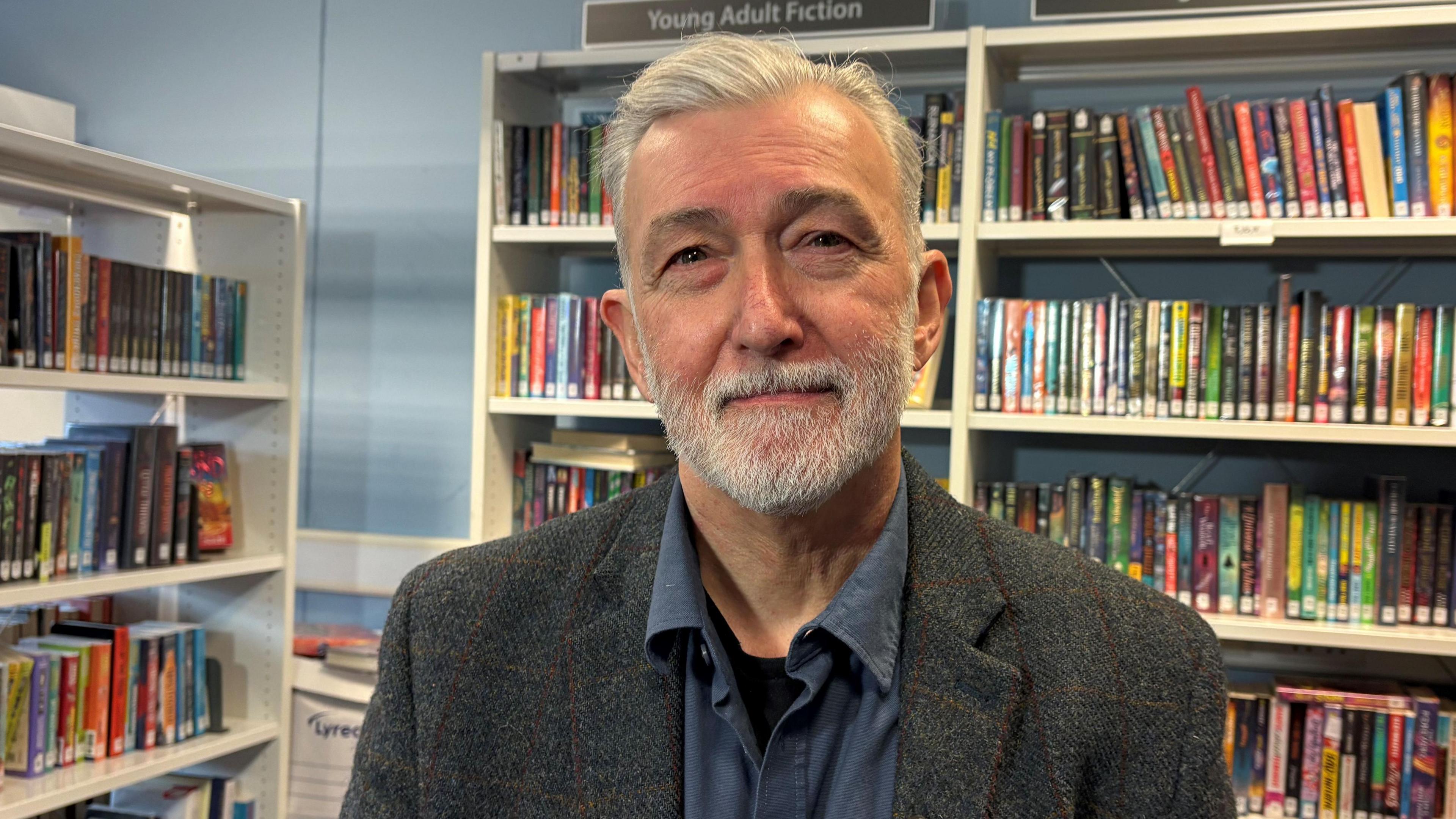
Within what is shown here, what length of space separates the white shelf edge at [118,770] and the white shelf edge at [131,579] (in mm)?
364

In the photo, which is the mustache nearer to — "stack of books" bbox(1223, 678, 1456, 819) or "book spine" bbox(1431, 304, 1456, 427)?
"stack of books" bbox(1223, 678, 1456, 819)

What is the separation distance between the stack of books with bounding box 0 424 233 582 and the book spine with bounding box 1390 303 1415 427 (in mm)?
2635

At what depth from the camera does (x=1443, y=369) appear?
2.16m

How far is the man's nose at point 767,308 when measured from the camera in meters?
1.00

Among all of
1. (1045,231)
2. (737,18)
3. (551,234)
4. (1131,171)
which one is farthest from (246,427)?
(1131,171)

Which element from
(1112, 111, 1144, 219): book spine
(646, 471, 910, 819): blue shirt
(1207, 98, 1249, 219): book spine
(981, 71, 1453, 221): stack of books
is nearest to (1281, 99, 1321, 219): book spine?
(981, 71, 1453, 221): stack of books

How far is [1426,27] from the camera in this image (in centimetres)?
220

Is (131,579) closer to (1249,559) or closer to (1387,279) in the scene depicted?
(1249,559)

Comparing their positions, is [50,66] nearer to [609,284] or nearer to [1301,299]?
[609,284]

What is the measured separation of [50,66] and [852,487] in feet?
12.1

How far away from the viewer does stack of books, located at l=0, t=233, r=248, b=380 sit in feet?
6.93

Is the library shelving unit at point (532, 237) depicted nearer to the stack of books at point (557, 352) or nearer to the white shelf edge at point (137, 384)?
the stack of books at point (557, 352)

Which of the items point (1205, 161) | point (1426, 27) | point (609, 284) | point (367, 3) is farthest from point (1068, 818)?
point (367, 3)

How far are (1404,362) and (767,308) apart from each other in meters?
1.77
